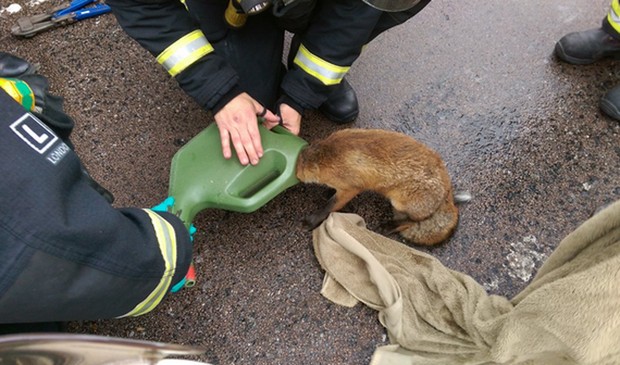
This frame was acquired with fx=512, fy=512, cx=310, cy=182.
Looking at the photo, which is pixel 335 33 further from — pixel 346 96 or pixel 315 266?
pixel 315 266

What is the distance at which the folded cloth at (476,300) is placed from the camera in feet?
4.62

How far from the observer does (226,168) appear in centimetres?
223

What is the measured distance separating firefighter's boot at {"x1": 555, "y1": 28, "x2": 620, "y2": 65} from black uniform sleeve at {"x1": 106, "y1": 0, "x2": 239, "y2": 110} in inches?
74.8

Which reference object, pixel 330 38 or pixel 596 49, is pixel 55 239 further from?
pixel 596 49

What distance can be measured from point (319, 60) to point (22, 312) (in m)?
1.43

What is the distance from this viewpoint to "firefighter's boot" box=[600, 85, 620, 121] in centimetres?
268

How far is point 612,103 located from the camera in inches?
106

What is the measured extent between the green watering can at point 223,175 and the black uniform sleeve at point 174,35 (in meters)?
0.21

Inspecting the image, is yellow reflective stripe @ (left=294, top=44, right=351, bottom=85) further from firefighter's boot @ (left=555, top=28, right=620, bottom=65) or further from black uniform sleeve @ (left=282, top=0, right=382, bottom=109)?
firefighter's boot @ (left=555, top=28, right=620, bottom=65)

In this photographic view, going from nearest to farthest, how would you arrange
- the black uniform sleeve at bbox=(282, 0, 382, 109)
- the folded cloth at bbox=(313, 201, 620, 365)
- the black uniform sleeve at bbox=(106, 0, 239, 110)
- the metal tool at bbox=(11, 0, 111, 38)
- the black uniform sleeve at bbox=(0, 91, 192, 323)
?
the black uniform sleeve at bbox=(0, 91, 192, 323) → the folded cloth at bbox=(313, 201, 620, 365) → the black uniform sleeve at bbox=(106, 0, 239, 110) → the black uniform sleeve at bbox=(282, 0, 382, 109) → the metal tool at bbox=(11, 0, 111, 38)

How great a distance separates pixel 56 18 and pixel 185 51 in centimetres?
135

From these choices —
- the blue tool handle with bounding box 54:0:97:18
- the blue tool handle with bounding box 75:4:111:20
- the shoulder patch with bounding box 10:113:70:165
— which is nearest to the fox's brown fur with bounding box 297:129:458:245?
the shoulder patch with bounding box 10:113:70:165

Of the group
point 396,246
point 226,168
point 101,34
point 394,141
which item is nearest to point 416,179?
point 394,141

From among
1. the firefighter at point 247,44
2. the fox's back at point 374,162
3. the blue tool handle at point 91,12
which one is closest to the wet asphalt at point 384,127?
the blue tool handle at point 91,12
